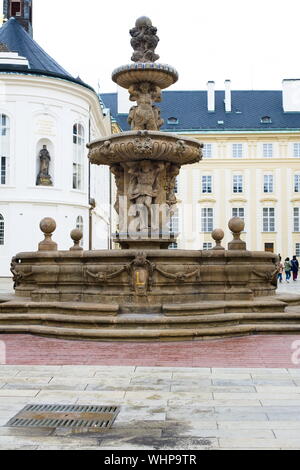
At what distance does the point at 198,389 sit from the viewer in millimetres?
6531

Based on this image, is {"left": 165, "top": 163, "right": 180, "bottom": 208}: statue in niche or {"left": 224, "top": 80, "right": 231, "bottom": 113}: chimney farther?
{"left": 224, "top": 80, "right": 231, "bottom": 113}: chimney

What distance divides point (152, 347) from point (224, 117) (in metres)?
56.2

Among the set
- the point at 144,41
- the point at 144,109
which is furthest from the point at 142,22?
the point at 144,109

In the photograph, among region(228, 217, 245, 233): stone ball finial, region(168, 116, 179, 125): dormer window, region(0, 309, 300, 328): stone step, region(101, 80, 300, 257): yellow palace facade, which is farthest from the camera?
region(168, 116, 179, 125): dormer window

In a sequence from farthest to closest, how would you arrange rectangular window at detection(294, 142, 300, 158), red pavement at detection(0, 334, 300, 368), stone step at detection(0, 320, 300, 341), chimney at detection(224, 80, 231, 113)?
1. chimney at detection(224, 80, 231, 113)
2. rectangular window at detection(294, 142, 300, 158)
3. stone step at detection(0, 320, 300, 341)
4. red pavement at detection(0, 334, 300, 368)

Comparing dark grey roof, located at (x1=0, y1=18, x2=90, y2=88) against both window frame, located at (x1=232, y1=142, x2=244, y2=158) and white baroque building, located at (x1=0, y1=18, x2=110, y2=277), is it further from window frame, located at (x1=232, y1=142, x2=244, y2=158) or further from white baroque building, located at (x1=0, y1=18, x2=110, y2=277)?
window frame, located at (x1=232, y1=142, x2=244, y2=158)

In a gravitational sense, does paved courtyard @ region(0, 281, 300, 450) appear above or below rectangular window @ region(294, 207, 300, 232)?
below

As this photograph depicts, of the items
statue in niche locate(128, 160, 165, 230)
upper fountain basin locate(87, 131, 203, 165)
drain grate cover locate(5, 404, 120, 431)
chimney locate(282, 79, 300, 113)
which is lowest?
drain grate cover locate(5, 404, 120, 431)

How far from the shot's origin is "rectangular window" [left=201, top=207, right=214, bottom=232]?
62094 mm

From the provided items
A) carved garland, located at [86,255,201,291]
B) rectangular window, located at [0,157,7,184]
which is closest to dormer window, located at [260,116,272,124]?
rectangular window, located at [0,157,7,184]

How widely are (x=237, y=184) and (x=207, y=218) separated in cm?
453

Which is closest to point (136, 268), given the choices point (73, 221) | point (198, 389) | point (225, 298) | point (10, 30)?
point (225, 298)

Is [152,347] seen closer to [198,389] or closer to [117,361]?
[117,361]

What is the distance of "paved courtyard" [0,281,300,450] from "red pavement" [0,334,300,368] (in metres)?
0.01
